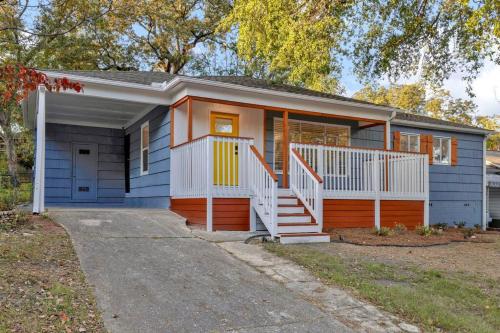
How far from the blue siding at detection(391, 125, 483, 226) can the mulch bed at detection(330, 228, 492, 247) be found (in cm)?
484

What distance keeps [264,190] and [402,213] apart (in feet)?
13.7

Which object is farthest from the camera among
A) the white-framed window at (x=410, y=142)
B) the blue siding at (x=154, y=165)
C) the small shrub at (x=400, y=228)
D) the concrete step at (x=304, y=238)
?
the white-framed window at (x=410, y=142)

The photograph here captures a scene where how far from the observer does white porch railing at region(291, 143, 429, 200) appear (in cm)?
947

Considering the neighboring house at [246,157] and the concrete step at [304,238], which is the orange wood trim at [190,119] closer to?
the neighboring house at [246,157]

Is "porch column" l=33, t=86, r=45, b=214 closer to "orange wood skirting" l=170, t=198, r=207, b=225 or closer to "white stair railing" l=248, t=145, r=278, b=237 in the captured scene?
"orange wood skirting" l=170, t=198, r=207, b=225

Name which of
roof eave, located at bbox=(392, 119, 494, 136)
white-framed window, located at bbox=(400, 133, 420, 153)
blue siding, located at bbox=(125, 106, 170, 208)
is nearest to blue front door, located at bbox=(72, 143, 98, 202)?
blue siding, located at bbox=(125, 106, 170, 208)

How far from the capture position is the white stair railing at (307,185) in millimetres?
8156

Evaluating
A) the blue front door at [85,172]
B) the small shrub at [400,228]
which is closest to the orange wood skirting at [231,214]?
the small shrub at [400,228]

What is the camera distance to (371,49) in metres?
10.5

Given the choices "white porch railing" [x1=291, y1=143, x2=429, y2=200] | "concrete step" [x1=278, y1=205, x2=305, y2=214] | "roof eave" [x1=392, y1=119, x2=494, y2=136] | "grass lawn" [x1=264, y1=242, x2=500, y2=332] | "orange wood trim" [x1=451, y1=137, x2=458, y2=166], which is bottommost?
"grass lawn" [x1=264, y1=242, x2=500, y2=332]

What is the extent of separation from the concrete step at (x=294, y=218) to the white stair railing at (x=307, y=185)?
0.14 m

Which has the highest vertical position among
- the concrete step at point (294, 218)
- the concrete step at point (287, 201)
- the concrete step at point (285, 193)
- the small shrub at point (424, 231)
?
the concrete step at point (285, 193)

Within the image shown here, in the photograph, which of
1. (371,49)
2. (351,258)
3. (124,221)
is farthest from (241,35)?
(351,258)

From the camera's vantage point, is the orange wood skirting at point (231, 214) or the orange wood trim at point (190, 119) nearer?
the orange wood skirting at point (231, 214)
